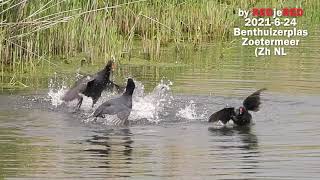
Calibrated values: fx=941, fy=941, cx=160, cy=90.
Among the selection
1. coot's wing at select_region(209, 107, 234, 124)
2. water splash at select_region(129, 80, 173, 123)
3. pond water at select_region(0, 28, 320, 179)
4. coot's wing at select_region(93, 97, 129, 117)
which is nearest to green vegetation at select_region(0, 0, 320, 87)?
pond water at select_region(0, 28, 320, 179)

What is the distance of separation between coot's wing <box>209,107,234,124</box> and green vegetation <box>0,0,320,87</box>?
2.85m

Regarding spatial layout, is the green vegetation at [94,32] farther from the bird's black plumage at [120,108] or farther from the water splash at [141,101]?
the bird's black plumage at [120,108]

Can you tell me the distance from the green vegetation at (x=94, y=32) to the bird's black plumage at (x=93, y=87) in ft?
3.28

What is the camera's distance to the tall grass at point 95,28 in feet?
48.6

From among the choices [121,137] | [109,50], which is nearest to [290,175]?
[121,137]

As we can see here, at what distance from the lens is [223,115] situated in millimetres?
11438

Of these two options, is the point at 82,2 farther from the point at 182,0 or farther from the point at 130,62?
the point at 182,0

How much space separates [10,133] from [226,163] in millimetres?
2865

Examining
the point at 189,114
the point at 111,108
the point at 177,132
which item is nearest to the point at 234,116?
the point at 189,114

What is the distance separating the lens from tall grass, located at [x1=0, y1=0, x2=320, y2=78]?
1483cm

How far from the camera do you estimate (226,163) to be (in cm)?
870

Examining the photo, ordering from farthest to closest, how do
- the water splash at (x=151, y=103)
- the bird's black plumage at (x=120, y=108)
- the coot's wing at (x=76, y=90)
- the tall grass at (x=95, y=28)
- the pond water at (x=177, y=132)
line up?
the tall grass at (x=95, y=28), the coot's wing at (x=76, y=90), the water splash at (x=151, y=103), the bird's black plumage at (x=120, y=108), the pond water at (x=177, y=132)

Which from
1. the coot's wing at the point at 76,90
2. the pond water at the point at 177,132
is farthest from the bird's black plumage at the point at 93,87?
the pond water at the point at 177,132

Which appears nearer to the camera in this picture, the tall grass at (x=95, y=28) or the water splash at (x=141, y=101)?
the water splash at (x=141, y=101)
